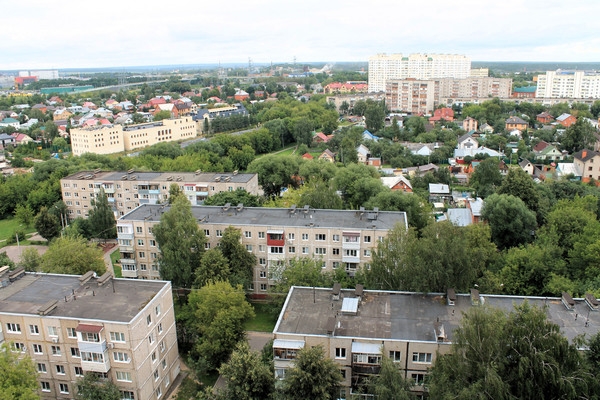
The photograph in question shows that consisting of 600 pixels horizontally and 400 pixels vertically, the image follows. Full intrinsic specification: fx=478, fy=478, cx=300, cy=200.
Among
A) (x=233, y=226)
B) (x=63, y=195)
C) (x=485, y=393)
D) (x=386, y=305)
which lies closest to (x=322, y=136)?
(x=63, y=195)

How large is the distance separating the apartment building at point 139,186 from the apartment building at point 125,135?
27.2m

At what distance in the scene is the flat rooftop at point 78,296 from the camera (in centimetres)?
1788

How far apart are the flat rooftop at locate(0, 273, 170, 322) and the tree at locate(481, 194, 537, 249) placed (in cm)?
2278

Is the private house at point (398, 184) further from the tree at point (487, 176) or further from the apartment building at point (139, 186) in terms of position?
the apartment building at point (139, 186)

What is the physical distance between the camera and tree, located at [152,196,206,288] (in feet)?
81.0

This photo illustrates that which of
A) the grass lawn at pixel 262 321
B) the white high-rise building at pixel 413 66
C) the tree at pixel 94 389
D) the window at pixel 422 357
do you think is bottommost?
the grass lawn at pixel 262 321

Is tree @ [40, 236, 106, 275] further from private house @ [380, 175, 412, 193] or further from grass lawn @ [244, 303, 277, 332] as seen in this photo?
private house @ [380, 175, 412, 193]

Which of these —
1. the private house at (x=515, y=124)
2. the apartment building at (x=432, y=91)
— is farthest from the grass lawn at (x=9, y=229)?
the apartment building at (x=432, y=91)

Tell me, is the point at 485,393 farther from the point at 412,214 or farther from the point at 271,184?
the point at 271,184

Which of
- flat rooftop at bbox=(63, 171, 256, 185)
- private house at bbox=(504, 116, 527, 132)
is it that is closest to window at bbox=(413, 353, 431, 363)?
flat rooftop at bbox=(63, 171, 256, 185)

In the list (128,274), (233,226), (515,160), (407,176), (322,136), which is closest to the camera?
(233,226)

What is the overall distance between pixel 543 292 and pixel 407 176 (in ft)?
98.9

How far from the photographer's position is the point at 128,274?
28906 mm

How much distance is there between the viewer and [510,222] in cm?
3222
